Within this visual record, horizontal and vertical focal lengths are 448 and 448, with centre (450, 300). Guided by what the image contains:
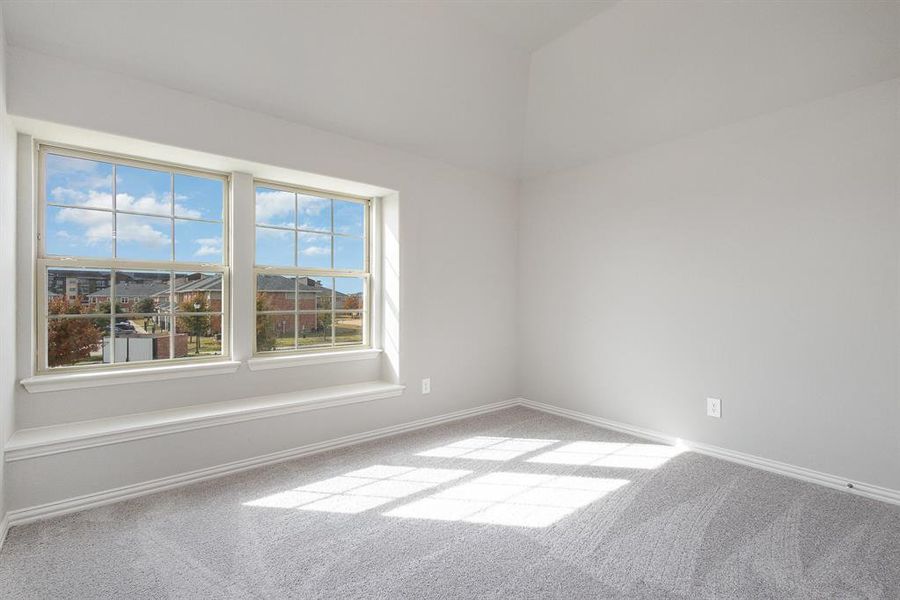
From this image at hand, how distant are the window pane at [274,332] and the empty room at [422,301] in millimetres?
24

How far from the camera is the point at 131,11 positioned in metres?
2.22

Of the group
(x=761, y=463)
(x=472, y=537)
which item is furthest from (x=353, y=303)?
(x=761, y=463)

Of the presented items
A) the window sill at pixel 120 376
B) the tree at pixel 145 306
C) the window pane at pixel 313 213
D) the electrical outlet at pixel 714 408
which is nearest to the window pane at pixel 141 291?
the tree at pixel 145 306

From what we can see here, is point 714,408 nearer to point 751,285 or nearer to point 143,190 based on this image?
point 751,285

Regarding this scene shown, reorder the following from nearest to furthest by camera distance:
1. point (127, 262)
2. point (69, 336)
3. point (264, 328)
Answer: point (69, 336), point (127, 262), point (264, 328)

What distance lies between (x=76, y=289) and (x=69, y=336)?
0.27m

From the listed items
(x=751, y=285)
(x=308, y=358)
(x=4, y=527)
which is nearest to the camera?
Answer: (x=4, y=527)

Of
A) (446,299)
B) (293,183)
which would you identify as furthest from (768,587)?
(293,183)

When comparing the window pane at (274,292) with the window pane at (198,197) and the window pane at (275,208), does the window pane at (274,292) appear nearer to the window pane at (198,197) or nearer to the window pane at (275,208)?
the window pane at (275,208)

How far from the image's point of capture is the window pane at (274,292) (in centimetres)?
328

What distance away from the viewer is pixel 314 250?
3561 millimetres

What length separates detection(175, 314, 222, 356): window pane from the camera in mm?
2945

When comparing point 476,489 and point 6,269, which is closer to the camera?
point 6,269

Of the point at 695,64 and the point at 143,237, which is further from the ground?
the point at 695,64
